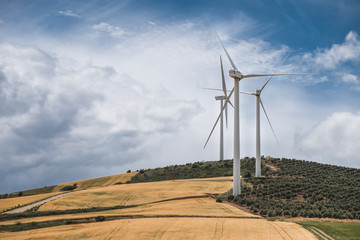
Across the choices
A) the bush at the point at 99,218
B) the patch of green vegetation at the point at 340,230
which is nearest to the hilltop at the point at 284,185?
the patch of green vegetation at the point at 340,230

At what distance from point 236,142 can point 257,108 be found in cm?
1951

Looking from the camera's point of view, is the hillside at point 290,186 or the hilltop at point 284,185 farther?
the hilltop at point 284,185

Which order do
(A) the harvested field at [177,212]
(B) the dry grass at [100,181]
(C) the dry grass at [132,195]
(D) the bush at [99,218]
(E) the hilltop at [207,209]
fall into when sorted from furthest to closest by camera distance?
(B) the dry grass at [100,181] < (C) the dry grass at [132,195] < (A) the harvested field at [177,212] < (D) the bush at [99,218] < (E) the hilltop at [207,209]

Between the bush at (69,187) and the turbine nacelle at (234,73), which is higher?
the turbine nacelle at (234,73)

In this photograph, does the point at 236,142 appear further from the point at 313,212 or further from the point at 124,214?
the point at 124,214

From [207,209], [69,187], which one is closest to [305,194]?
[207,209]

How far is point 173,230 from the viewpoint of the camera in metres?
30.3

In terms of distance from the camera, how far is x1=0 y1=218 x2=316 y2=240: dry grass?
28.6 meters

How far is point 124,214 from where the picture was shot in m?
39.6

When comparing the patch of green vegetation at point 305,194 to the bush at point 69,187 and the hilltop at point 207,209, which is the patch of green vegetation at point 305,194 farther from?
the bush at point 69,187

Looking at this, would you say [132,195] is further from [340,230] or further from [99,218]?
[340,230]

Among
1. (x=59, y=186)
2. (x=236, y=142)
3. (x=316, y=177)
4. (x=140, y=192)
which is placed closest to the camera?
(x=236, y=142)

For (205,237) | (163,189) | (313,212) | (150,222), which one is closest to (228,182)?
(163,189)

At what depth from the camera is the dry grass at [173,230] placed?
28578 mm
